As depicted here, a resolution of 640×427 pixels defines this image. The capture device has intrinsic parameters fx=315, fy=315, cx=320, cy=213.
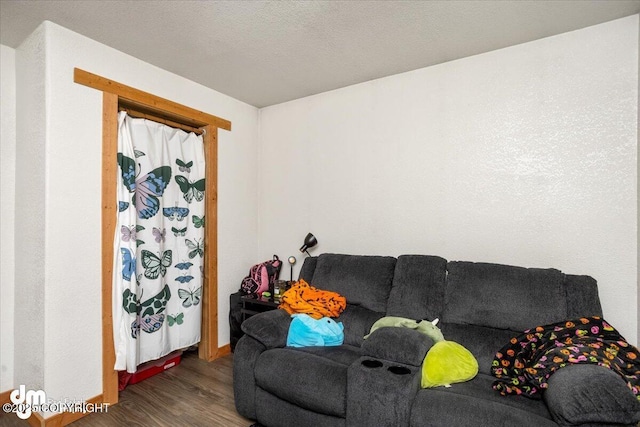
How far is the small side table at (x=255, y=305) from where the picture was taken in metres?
2.92

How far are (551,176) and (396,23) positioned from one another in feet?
4.95

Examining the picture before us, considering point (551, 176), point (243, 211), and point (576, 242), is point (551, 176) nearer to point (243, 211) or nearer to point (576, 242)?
point (576, 242)

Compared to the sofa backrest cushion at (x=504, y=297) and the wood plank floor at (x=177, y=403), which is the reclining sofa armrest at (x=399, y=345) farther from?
the wood plank floor at (x=177, y=403)

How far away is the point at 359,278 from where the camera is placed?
8.20 ft

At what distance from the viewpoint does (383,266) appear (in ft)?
8.18

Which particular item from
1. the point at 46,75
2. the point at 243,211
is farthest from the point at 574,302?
the point at 46,75

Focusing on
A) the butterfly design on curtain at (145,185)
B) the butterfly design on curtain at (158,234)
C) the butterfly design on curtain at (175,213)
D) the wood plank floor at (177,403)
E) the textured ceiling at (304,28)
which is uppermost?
the textured ceiling at (304,28)

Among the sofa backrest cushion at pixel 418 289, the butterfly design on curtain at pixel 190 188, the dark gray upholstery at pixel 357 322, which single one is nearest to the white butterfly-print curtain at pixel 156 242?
the butterfly design on curtain at pixel 190 188

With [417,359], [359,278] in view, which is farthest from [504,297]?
[359,278]

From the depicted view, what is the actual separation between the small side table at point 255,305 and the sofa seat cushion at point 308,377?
2.75ft

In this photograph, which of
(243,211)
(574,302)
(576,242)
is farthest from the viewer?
(243,211)

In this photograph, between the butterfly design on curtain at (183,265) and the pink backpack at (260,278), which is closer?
the butterfly design on curtain at (183,265)

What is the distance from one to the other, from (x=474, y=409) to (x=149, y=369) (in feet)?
8.42

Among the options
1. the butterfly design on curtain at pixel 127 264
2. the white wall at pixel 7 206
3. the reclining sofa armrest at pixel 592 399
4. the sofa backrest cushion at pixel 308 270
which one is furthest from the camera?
the sofa backrest cushion at pixel 308 270
